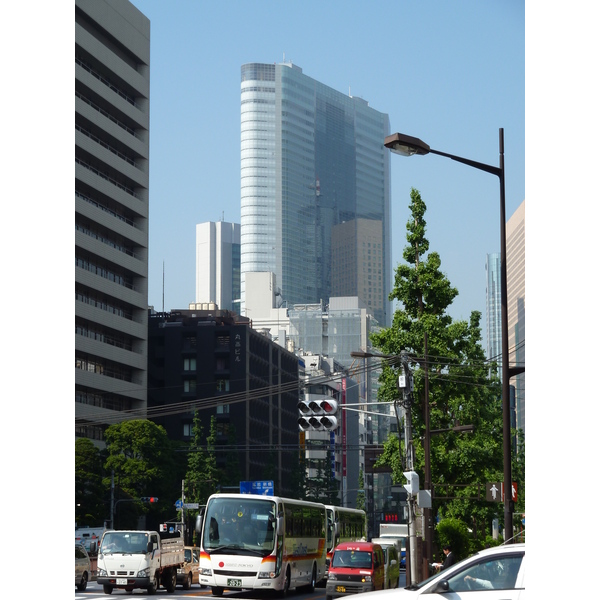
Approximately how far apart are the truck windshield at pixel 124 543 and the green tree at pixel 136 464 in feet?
128

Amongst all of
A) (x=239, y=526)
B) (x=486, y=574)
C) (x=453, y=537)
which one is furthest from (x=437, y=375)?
(x=486, y=574)

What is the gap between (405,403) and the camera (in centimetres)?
3094

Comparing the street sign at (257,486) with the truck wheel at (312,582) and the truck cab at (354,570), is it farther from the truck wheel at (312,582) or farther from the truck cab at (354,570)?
the truck cab at (354,570)

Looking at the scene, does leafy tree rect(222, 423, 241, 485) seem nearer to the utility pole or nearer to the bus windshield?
the utility pole

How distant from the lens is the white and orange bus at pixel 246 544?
1046 inches

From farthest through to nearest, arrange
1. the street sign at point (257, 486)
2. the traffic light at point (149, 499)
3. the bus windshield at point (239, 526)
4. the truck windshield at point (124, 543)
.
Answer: the street sign at point (257, 486) → the traffic light at point (149, 499) → the truck windshield at point (124, 543) → the bus windshield at point (239, 526)

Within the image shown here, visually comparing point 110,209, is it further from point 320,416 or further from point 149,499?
point 320,416

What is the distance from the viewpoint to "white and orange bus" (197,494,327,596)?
2658 cm

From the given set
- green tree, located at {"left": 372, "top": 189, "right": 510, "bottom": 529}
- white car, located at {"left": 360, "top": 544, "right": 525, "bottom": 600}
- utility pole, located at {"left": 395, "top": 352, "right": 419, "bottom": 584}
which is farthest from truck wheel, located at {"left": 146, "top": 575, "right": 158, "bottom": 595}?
white car, located at {"left": 360, "top": 544, "right": 525, "bottom": 600}

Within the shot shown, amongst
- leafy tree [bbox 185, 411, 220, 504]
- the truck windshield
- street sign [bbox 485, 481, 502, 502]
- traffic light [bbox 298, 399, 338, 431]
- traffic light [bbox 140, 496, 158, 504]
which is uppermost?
traffic light [bbox 298, 399, 338, 431]

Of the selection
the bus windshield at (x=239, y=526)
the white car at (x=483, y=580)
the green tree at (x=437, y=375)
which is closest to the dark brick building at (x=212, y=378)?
the green tree at (x=437, y=375)
